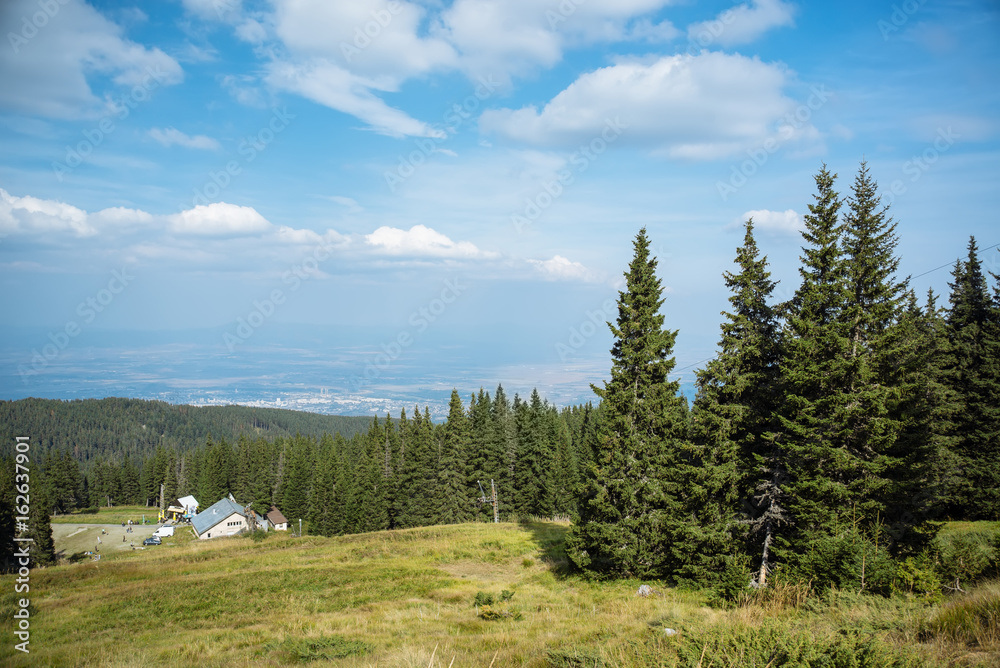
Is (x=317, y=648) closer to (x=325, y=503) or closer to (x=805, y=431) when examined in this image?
(x=805, y=431)

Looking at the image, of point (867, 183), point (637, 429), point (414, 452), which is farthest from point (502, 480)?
point (867, 183)

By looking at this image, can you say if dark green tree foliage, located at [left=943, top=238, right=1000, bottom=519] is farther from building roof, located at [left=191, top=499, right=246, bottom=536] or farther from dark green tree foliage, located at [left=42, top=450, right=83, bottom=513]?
dark green tree foliage, located at [left=42, top=450, right=83, bottom=513]

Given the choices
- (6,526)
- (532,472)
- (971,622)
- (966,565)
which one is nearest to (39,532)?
(6,526)

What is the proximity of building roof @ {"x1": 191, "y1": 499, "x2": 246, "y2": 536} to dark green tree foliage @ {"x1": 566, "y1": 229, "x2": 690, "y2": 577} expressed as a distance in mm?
74405

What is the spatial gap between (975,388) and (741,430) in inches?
841

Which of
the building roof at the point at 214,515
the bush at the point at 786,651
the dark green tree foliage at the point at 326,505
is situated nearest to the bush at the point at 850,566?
the bush at the point at 786,651

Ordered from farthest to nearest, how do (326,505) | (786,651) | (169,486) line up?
1. (169,486)
2. (326,505)
3. (786,651)

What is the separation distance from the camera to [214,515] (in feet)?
257

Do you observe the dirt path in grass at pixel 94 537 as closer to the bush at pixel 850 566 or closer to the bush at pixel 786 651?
the bush at pixel 850 566

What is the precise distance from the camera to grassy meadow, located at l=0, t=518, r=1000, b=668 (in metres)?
6.45

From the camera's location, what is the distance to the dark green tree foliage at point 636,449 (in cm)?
2134

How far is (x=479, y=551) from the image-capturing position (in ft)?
99.9

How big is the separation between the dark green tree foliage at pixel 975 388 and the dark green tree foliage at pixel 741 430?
1674 cm

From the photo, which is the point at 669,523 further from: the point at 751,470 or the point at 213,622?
the point at 213,622
